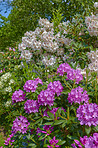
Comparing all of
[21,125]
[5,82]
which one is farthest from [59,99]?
[5,82]

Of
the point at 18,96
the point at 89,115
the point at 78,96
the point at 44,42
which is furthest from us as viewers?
the point at 44,42

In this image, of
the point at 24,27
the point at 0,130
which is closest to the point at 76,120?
the point at 0,130

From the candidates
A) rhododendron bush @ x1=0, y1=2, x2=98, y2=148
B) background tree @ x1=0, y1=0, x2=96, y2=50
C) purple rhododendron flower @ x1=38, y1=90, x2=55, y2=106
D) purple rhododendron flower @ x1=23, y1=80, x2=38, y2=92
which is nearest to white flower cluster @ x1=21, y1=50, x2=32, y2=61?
rhododendron bush @ x1=0, y1=2, x2=98, y2=148

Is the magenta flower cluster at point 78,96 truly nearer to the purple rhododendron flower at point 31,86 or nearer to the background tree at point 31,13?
the purple rhododendron flower at point 31,86

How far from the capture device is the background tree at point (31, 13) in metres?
5.78

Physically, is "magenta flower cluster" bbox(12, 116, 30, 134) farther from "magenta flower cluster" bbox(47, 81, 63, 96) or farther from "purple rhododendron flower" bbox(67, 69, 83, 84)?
"purple rhododendron flower" bbox(67, 69, 83, 84)

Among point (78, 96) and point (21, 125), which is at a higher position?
point (78, 96)

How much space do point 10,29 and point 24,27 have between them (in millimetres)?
639

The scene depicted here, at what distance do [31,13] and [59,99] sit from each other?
16.2ft

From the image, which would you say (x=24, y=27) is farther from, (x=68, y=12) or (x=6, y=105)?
(x=6, y=105)

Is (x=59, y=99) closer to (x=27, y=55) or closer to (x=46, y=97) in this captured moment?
(x=46, y=97)

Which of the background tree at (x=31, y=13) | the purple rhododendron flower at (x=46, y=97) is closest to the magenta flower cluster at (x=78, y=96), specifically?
the purple rhododendron flower at (x=46, y=97)

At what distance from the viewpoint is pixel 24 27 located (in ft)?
20.8

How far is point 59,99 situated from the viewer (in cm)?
196
